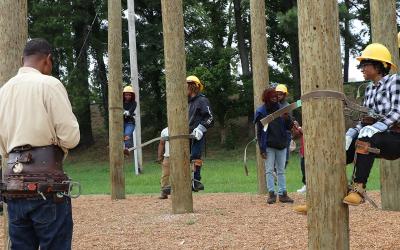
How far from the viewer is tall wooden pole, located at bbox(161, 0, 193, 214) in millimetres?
8906

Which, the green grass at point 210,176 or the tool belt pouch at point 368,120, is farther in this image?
the green grass at point 210,176

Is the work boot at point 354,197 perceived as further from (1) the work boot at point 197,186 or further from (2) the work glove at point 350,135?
(1) the work boot at point 197,186

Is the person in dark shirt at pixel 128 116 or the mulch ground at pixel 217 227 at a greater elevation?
the person in dark shirt at pixel 128 116

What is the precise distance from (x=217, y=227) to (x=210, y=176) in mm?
13719

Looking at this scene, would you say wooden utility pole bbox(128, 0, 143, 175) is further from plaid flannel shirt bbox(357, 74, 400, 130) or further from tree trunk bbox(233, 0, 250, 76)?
plaid flannel shirt bbox(357, 74, 400, 130)

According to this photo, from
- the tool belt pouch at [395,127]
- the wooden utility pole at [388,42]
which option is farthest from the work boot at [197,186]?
the tool belt pouch at [395,127]

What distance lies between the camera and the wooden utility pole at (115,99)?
12.1m

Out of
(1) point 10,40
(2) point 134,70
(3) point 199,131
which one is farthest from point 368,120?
(2) point 134,70

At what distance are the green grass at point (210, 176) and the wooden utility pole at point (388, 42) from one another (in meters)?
5.85

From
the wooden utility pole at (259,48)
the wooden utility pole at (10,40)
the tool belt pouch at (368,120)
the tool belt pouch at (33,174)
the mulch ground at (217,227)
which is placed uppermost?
the wooden utility pole at (259,48)

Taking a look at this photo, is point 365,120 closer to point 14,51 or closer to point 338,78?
point 338,78

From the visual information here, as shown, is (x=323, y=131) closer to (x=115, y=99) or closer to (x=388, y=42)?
(x=388, y=42)

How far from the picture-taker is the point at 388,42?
28.3 ft

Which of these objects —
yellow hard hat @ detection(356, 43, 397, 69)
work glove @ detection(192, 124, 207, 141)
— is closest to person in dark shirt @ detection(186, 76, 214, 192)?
work glove @ detection(192, 124, 207, 141)
